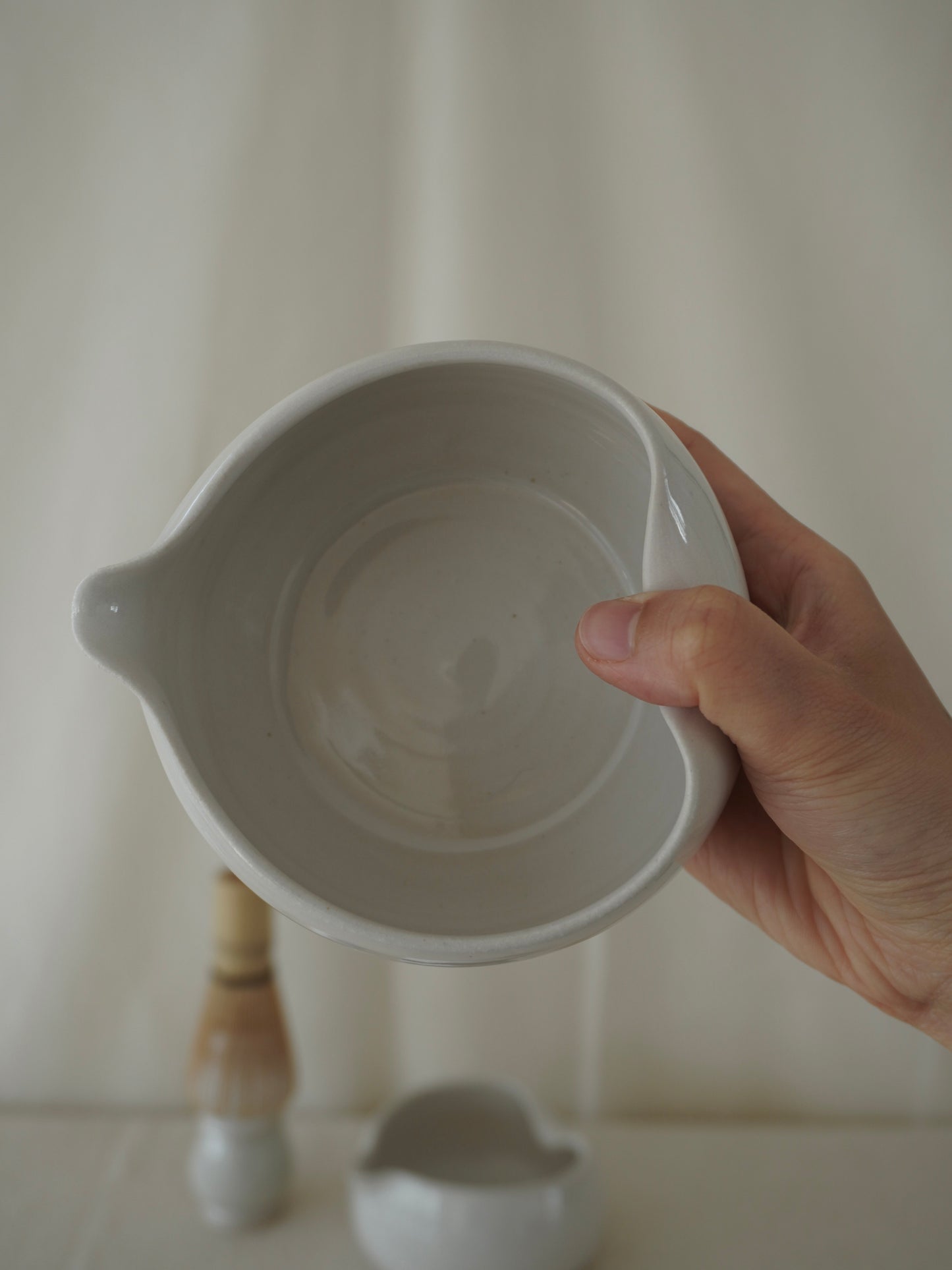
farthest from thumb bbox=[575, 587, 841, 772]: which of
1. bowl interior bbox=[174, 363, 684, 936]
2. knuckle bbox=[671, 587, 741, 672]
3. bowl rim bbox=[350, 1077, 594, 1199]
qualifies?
bowl rim bbox=[350, 1077, 594, 1199]

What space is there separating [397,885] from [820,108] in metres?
0.81

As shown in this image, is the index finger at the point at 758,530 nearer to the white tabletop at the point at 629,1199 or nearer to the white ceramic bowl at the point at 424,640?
the white ceramic bowl at the point at 424,640

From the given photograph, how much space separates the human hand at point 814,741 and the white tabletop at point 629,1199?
36 centimetres

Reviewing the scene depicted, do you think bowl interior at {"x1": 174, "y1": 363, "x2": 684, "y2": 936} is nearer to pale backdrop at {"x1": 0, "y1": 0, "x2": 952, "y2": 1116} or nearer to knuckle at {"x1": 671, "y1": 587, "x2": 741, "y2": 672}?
knuckle at {"x1": 671, "y1": 587, "x2": 741, "y2": 672}

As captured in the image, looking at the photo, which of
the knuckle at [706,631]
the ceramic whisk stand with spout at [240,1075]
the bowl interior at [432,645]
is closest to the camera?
the knuckle at [706,631]

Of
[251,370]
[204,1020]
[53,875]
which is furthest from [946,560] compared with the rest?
[53,875]

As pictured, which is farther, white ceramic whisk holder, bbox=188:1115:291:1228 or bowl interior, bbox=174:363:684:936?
white ceramic whisk holder, bbox=188:1115:291:1228

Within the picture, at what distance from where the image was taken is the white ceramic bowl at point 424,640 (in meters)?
0.51

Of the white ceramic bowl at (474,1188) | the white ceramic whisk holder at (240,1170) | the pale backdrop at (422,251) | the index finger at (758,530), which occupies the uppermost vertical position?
the pale backdrop at (422,251)

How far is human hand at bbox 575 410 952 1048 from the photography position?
433mm

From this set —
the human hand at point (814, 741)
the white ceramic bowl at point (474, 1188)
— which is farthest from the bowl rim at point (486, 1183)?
the human hand at point (814, 741)

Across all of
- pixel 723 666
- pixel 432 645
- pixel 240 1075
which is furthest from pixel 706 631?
pixel 240 1075

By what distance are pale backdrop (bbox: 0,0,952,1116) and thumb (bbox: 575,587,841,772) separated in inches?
22.2

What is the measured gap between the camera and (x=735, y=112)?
0.93 metres
